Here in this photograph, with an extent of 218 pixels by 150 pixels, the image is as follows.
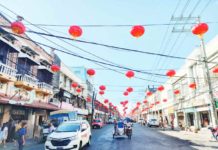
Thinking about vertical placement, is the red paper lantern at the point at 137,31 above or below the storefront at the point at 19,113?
above

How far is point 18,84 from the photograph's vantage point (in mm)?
15664

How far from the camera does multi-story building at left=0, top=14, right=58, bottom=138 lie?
14412 millimetres

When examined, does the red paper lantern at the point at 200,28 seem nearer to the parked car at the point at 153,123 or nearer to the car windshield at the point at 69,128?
the car windshield at the point at 69,128

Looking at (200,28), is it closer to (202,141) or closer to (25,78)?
(202,141)

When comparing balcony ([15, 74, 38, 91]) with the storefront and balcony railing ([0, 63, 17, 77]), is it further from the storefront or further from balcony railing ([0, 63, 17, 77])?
the storefront

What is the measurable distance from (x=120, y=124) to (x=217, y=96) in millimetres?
10524

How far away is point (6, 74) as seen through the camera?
14.0 m

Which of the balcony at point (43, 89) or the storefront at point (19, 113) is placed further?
the balcony at point (43, 89)

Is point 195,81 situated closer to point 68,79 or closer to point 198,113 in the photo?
Result: point 198,113

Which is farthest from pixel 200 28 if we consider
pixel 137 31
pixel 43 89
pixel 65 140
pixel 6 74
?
pixel 43 89

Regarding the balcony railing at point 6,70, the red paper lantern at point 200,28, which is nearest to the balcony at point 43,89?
the balcony railing at point 6,70

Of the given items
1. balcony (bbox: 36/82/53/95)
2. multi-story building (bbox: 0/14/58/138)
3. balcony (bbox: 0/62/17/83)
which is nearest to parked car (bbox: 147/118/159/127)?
multi-story building (bbox: 0/14/58/138)

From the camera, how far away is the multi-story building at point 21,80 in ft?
47.3

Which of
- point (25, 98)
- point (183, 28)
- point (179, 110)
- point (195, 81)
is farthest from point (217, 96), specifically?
point (25, 98)
